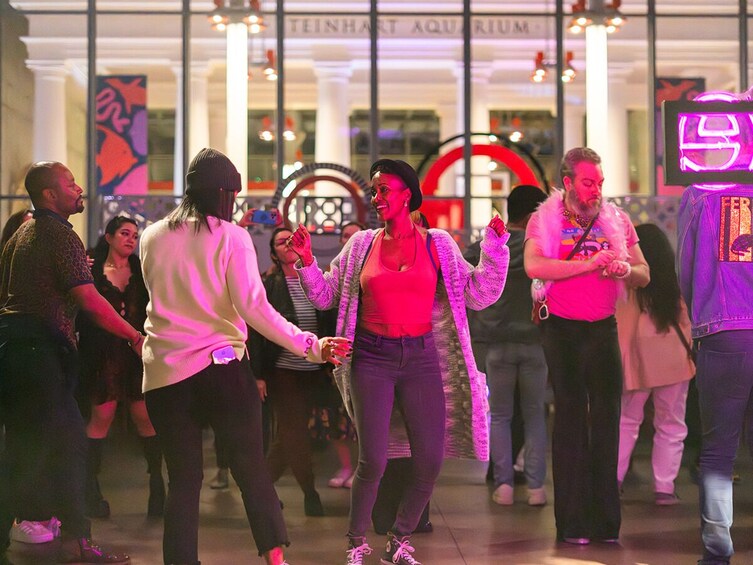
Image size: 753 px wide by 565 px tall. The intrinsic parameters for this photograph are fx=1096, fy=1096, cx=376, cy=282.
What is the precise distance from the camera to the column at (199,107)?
638 inches

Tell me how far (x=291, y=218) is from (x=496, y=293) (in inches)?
365

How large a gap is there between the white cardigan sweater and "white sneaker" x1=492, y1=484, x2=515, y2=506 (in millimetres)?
3236

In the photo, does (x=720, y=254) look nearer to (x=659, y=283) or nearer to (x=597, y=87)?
(x=659, y=283)

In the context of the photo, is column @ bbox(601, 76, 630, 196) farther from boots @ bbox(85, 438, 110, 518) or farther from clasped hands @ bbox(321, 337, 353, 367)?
clasped hands @ bbox(321, 337, 353, 367)

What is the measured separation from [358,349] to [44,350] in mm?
1551

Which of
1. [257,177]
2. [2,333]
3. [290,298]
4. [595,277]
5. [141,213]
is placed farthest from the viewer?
[257,177]

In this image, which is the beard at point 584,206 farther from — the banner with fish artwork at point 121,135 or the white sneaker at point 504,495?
the banner with fish artwork at point 121,135

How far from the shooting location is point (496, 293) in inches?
218

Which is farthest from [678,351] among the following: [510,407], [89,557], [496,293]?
[89,557]

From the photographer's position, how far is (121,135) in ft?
52.5

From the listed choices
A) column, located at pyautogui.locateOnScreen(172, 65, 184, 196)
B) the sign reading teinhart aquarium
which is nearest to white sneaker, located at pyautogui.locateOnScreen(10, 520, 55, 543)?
column, located at pyautogui.locateOnScreen(172, 65, 184, 196)

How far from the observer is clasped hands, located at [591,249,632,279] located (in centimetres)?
580

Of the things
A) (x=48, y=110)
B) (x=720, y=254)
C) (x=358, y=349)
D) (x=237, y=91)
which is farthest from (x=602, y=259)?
(x=48, y=110)

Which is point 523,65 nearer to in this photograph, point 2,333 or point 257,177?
point 257,177
